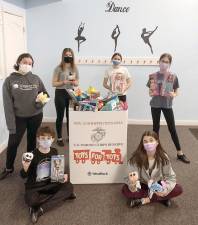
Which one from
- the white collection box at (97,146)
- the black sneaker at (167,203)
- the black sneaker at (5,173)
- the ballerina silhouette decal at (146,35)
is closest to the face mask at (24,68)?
the white collection box at (97,146)

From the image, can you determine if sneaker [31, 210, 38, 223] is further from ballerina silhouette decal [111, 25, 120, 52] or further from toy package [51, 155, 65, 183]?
ballerina silhouette decal [111, 25, 120, 52]

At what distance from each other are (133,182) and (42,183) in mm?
821

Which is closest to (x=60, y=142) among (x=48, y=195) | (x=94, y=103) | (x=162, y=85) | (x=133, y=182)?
(x=94, y=103)

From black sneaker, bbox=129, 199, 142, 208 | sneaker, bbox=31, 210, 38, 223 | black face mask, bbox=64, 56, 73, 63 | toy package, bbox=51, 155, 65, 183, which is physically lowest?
sneaker, bbox=31, 210, 38, 223

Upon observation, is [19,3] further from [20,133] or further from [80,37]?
[20,133]

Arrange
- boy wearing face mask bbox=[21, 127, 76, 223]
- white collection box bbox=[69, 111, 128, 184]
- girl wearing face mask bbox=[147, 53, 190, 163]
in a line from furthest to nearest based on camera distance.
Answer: girl wearing face mask bbox=[147, 53, 190, 163] < white collection box bbox=[69, 111, 128, 184] < boy wearing face mask bbox=[21, 127, 76, 223]

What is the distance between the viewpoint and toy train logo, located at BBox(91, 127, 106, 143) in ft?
8.82

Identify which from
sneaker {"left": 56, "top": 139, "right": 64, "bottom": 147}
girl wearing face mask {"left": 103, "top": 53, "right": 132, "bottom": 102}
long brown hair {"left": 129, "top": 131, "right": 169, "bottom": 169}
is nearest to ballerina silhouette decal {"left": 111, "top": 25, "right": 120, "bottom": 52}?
girl wearing face mask {"left": 103, "top": 53, "right": 132, "bottom": 102}

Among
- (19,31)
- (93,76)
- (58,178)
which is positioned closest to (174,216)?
(58,178)

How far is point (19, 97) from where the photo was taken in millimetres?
2746

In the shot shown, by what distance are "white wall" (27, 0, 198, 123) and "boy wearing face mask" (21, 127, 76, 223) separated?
8.27 feet

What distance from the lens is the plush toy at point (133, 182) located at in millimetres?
2383

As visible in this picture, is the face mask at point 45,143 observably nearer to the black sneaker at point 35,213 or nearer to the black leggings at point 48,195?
the black leggings at point 48,195

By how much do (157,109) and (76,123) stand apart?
1.19 m
